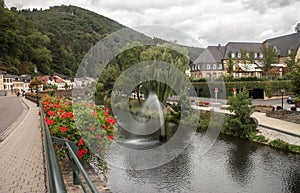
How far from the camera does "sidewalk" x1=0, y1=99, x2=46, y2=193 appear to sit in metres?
4.53

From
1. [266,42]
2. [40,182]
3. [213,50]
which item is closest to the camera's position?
[40,182]

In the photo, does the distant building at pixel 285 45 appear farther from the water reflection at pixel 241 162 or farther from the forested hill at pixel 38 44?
the forested hill at pixel 38 44

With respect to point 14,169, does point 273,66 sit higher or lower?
higher

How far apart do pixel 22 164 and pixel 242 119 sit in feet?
45.3

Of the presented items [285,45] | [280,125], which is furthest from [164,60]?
[285,45]

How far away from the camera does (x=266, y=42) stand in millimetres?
53031

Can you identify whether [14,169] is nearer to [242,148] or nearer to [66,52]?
[242,148]

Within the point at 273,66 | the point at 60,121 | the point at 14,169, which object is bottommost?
the point at 14,169

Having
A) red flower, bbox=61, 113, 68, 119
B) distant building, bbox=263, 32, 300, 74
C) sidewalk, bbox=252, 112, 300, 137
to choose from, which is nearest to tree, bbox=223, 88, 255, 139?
sidewalk, bbox=252, 112, 300, 137

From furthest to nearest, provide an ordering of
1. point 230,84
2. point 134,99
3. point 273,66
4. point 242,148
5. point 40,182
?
point 273,66, point 230,84, point 134,99, point 242,148, point 40,182

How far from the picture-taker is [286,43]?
49.1 m

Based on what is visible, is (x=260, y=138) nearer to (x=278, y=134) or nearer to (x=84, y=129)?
(x=278, y=134)

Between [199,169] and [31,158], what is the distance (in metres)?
6.91

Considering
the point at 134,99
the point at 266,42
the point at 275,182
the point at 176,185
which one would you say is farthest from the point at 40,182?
the point at 266,42
